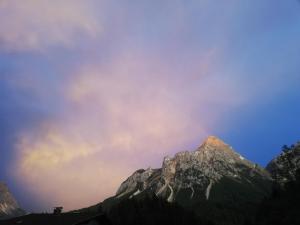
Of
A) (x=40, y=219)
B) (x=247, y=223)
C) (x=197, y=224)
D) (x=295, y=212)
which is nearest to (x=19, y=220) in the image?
(x=40, y=219)

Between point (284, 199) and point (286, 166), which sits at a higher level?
point (286, 166)

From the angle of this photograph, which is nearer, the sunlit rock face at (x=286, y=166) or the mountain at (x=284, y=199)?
the mountain at (x=284, y=199)

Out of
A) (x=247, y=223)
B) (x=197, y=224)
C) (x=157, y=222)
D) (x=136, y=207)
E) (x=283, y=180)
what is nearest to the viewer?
(x=197, y=224)

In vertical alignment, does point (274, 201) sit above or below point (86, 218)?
above

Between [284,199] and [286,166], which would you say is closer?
[284,199]

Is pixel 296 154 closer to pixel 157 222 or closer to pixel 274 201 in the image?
pixel 274 201

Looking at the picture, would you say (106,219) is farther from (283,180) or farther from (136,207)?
(283,180)

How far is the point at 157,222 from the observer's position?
107125mm

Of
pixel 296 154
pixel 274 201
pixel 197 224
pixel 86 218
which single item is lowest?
pixel 86 218

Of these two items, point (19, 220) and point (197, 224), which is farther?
point (197, 224)

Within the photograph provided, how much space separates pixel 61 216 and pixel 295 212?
232 feet

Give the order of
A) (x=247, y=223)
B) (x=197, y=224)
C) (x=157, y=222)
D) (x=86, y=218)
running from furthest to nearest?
1. (x=247, y=223)
2. (x=157, y=222)
3. (x=197, y=224)
4. (x=86, y=218)

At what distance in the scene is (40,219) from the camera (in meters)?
63.1

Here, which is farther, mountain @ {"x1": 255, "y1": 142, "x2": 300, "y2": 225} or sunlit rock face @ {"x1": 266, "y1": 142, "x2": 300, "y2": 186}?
sunlit rock face @ {"x1": 266, "y1": 142, "x2": 300, "y2": 186}
